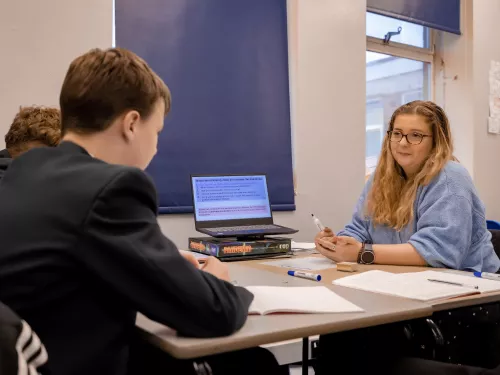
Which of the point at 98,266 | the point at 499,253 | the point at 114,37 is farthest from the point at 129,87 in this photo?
the point at 499,253

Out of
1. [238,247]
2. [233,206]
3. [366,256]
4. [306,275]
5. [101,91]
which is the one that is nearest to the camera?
[101,91]

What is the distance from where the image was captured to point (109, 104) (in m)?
0.98

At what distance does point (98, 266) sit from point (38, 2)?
165 cm

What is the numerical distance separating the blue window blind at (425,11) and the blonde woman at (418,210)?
57.9 inches

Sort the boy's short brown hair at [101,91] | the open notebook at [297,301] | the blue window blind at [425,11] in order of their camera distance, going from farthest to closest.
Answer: the blue window blind at [425,11]
the open notebook at [297,301]
the boy's short brown hair at [101,91]

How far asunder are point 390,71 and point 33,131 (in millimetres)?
2872

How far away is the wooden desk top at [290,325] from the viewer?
887 mm

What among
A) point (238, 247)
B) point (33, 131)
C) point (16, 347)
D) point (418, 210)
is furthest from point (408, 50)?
point (16, 347)

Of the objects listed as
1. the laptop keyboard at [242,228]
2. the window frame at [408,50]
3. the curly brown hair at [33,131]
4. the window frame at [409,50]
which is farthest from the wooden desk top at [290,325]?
the window frame at [408,50]

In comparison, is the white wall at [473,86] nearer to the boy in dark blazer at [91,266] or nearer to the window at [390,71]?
the window at [390,71]

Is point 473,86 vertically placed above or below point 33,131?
above

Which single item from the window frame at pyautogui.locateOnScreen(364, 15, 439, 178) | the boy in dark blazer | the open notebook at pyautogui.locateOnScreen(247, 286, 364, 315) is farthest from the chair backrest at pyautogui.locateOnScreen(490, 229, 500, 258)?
the boy in dark blazer

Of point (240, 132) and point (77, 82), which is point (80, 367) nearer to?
point (77, 82)

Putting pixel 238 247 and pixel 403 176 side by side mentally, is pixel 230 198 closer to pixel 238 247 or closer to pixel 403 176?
pixel 238 247
